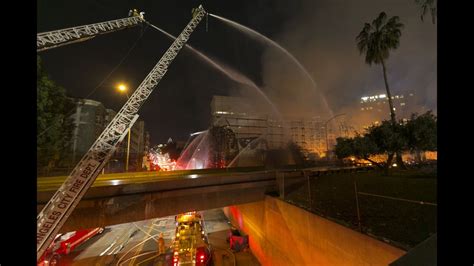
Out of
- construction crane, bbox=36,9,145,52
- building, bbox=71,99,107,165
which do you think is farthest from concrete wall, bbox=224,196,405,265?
building, bbox=71,99,107,165

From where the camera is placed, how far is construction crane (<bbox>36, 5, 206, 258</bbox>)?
9.49m

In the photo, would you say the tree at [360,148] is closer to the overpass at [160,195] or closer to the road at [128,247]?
the overpass at [160,195]

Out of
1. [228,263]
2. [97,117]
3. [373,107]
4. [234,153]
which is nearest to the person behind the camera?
[228,263]

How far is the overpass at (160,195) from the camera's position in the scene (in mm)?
11047

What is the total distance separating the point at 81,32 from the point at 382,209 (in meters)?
27.0

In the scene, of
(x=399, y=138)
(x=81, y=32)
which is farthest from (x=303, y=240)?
(x=81, y=32)

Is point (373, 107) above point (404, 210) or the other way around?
above

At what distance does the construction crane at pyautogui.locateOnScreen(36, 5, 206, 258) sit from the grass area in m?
11.9

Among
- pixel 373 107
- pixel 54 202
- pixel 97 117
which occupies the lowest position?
pixel 54 202

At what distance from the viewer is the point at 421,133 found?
695 inches

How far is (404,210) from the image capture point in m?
10.5
